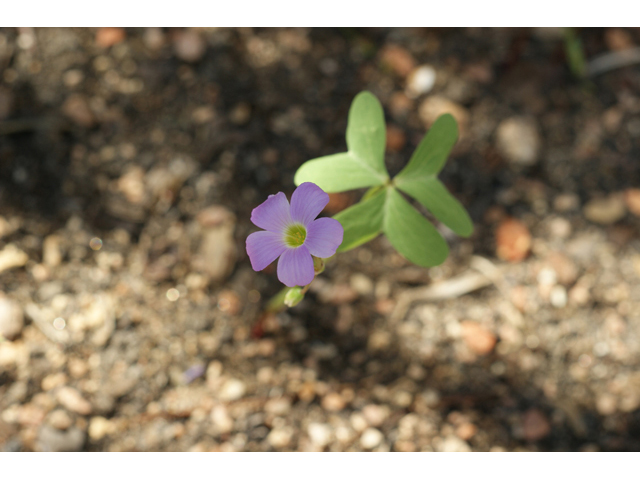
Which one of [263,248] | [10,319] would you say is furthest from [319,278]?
[10,319]

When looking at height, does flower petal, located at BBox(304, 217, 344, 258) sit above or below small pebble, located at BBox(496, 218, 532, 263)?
below

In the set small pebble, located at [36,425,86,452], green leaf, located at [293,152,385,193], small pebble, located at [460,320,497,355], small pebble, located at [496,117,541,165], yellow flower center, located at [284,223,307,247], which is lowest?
small pebble, located at [36,425,86,452]

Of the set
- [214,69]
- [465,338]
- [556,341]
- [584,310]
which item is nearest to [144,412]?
[465,338]

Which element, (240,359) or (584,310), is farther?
(584,310)

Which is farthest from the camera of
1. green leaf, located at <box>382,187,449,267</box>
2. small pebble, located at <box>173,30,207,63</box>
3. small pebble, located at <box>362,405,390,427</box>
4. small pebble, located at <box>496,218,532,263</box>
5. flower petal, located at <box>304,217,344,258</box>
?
small pebble, located at <box>173,30,207,63</box>

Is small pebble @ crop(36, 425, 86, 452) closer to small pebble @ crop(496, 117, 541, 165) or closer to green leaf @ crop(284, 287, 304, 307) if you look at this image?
green leaf @ crop(284, 287, 304, 307)

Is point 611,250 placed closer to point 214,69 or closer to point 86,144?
point 214,69

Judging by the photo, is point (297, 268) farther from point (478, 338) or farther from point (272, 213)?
point (478, 338)

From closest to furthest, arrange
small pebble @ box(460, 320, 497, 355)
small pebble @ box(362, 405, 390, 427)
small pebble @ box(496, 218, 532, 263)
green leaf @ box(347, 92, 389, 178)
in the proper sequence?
green leaf @ box(347, 92, 389, 178)
small pebble @ box(362, 405, 390, 427)
small pebble @ box(460, 320, 497, 355)
small pebble @ box(496, 218, 532, 263)

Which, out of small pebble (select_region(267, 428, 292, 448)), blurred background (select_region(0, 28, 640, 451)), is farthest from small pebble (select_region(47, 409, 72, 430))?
small pebble (select_region(267, 428, 292, 448))
